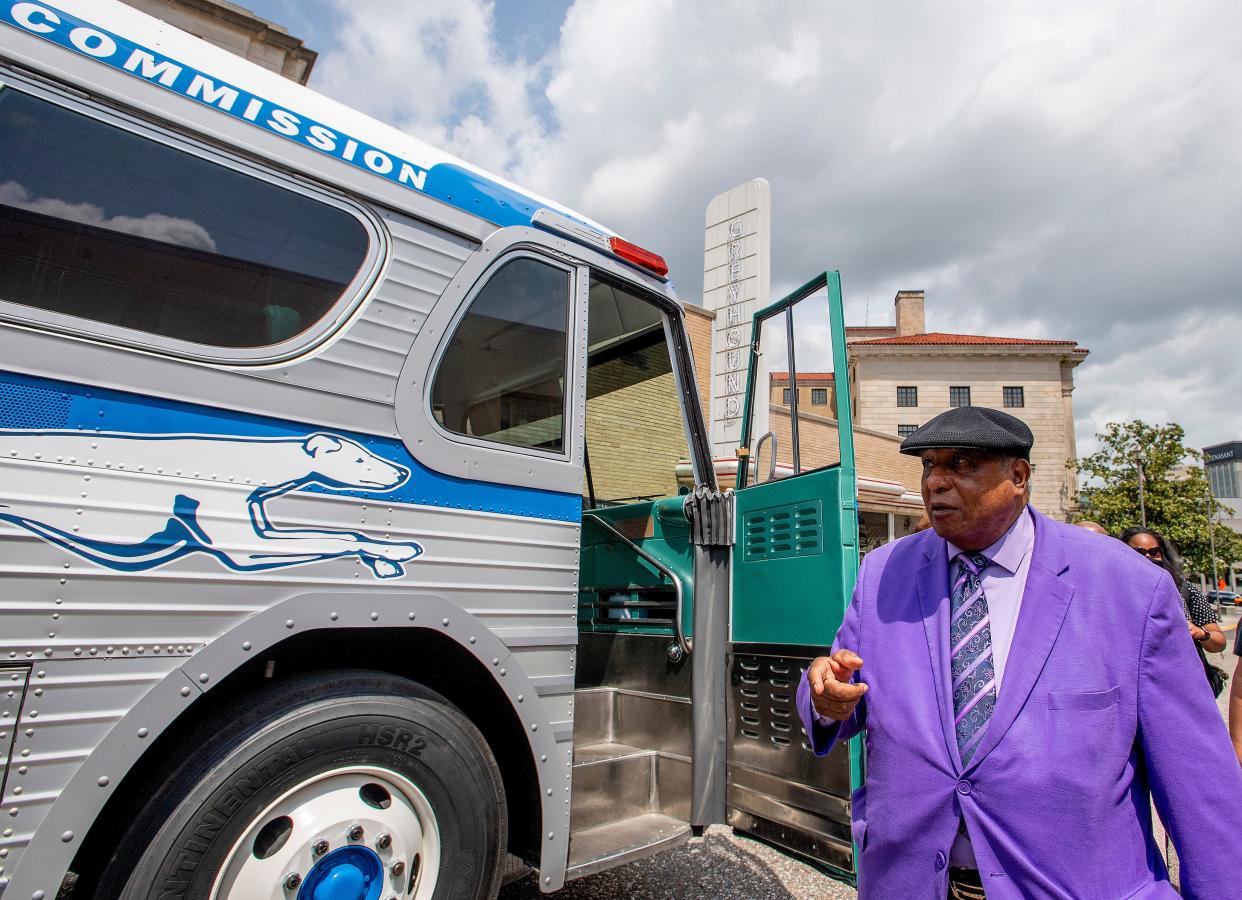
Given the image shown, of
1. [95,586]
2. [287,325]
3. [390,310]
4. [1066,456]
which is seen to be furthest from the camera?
[1066,456]

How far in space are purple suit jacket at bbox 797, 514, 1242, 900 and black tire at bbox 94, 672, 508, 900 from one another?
1.18 m

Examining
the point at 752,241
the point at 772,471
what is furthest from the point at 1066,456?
the point at 772,471

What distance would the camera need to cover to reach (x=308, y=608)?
211cm

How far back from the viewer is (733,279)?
13.7 m

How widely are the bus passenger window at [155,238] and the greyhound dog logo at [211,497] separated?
0.30 metres

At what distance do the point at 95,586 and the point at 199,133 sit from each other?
4.01 ft

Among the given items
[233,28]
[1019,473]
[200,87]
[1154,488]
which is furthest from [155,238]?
[1154,488]

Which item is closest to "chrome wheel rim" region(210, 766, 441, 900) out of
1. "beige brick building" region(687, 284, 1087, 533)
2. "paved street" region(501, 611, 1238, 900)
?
"paved street" region(501, 611, 1238, 900)

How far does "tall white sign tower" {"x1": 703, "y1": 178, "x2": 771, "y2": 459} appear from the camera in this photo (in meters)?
12.9

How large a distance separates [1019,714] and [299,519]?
182cm

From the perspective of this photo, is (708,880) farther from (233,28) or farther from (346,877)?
(233,28)

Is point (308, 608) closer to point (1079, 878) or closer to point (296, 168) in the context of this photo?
point (296, 168)

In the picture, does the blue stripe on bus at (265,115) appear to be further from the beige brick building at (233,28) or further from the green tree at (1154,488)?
the green tree at (1154,488)

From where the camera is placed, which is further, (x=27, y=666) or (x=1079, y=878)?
(x=27, y=666)
